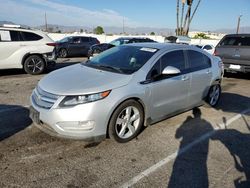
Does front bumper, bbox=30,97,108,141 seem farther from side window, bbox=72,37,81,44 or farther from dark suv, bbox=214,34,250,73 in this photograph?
side window, bbox=72,37,81,44

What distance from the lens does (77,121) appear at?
3.47 metres

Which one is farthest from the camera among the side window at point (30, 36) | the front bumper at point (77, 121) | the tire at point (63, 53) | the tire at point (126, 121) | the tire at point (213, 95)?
the tire at point (63, 53)

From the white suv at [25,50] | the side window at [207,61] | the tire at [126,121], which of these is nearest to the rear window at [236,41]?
the side window at [207,61]

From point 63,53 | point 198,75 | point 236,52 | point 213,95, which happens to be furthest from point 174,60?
point 63,53

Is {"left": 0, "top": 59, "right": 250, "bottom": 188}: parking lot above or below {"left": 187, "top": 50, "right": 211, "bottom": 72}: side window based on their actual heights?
below

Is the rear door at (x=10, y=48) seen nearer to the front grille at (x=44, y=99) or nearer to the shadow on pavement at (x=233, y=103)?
the front grille at (x=44, y=99)

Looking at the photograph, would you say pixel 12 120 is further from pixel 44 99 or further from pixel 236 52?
pixel 236 52

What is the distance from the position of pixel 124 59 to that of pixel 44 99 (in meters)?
1.65

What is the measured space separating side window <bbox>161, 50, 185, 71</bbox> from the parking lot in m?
1.11

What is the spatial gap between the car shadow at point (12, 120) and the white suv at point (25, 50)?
12.6ft

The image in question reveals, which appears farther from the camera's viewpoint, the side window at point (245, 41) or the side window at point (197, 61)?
the side window at point (245, 41)

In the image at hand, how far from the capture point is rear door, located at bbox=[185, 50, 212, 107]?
504 centimetres

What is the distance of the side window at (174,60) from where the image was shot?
14.7ft

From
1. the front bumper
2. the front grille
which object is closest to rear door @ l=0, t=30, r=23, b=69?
the front grille
